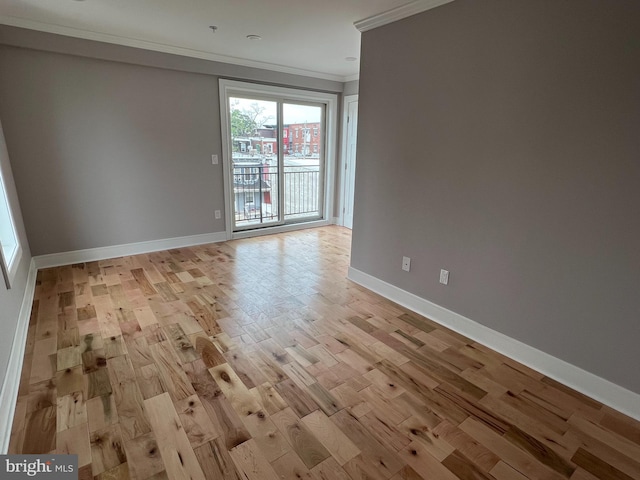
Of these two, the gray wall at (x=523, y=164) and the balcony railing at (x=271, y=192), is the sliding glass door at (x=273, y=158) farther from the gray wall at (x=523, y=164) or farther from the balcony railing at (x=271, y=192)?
the gray wall at (x=523, y=164)

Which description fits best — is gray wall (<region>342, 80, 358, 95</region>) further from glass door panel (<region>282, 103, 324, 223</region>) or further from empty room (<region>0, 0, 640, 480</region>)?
empty room (<region>0, 0, 640, 480</region>)

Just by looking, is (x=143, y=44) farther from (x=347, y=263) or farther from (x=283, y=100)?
(x=347, y=263)

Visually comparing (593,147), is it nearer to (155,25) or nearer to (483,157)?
(483,157)

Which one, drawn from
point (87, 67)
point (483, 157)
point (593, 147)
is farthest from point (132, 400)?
point (87, 67)

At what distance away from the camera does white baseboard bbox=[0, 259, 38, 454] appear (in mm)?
1491

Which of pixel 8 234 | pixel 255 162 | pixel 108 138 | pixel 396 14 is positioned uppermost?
pixel 396 14

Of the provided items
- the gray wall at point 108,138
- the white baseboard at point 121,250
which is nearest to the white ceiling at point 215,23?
the gray wall at point 108,138

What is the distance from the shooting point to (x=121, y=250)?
157 inches

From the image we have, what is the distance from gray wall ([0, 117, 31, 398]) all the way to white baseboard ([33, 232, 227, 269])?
10.3 inches

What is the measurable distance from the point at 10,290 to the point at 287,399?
6.31 feet

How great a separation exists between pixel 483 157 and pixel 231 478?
2279mm

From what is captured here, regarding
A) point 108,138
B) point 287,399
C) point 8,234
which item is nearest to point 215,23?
point 108,138

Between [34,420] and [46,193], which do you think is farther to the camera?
[46,193]

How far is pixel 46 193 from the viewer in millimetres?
3445
